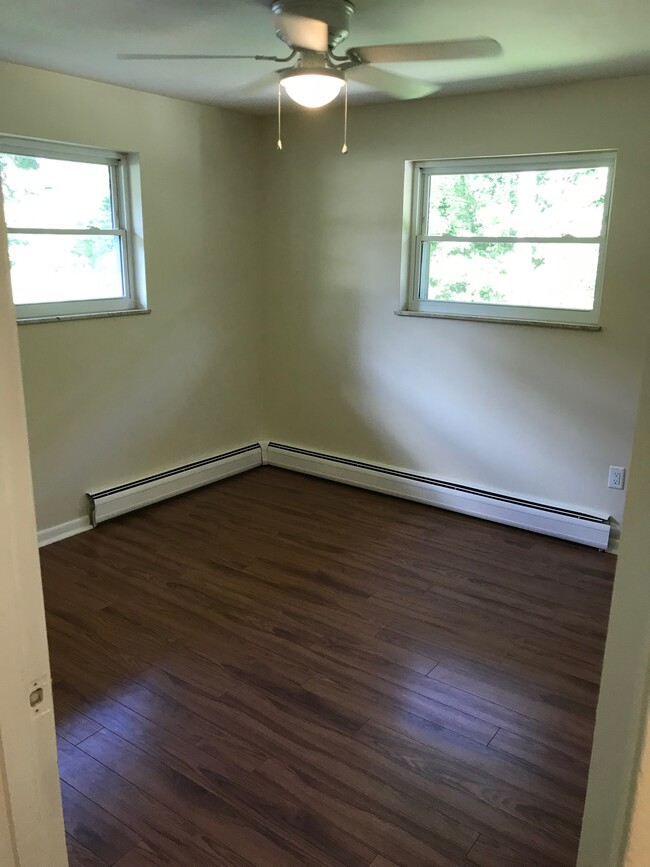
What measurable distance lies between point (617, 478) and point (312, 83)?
2.42 metres

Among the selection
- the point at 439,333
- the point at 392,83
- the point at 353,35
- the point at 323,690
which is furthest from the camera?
the point at 439,333

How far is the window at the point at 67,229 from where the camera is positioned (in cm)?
341

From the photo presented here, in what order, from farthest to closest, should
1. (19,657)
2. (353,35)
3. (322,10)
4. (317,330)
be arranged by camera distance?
(317,330) → (353,35) → (322,10) → (19,657)

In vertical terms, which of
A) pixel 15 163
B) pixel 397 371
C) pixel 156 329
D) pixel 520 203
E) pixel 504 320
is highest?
pixel 15 163

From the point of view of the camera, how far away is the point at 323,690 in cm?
251

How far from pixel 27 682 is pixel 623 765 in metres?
0.77

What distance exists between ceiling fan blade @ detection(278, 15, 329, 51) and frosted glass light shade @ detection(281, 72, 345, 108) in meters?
0.11

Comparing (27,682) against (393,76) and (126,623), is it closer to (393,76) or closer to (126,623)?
(126,623)

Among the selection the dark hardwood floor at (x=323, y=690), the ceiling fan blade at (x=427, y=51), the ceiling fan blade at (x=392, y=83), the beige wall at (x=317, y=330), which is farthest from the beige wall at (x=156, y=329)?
the ceiling fan blade at (x=427, y=51)

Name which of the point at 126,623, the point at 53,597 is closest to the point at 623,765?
the point at 126,623

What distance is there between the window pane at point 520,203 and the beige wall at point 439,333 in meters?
0.18

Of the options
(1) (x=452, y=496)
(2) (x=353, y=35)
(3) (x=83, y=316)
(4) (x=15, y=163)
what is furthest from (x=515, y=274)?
(4) (x=15, y=163)

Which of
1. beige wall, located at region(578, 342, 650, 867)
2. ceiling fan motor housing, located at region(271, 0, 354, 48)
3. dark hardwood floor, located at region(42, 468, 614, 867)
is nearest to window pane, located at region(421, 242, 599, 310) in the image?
dark hardwood floor, located at region(42, 468, 614, 867)

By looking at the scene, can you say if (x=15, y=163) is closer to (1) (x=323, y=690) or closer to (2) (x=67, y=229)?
(2) (x=67, y=229)
